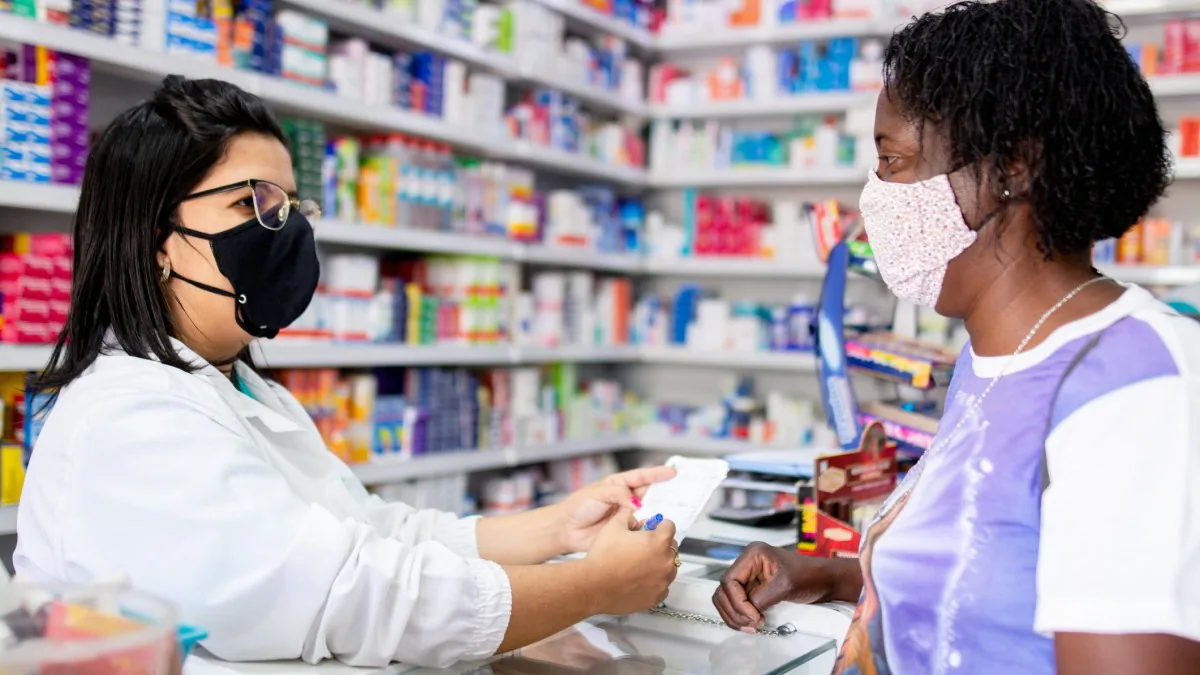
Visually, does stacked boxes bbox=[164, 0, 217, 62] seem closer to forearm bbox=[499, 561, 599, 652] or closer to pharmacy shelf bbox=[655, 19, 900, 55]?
forearm bbox=[499, 561, 599, 652]

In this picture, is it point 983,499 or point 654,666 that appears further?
point 654,666

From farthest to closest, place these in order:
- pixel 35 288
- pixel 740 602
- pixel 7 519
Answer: pixel 35 288 < pixel 7 519 < pixel 740 602

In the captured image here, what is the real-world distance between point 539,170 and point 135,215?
400cm

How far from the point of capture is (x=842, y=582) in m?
1.65

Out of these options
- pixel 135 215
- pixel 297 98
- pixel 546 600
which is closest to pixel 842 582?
pixel 546 600

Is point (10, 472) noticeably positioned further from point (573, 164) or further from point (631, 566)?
point (573, 164)

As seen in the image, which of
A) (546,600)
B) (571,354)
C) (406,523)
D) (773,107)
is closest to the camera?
(546,600)

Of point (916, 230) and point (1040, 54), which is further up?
point (1040, 54)

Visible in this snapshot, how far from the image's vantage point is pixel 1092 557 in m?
0.95

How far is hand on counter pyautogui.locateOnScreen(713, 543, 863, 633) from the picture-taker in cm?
159

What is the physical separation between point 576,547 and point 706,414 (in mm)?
3788

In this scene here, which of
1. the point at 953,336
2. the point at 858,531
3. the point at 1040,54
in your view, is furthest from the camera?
the point at 953,336

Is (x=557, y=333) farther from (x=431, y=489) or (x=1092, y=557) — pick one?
(x=1092, y=557)

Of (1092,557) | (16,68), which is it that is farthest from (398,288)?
(1092,557)
